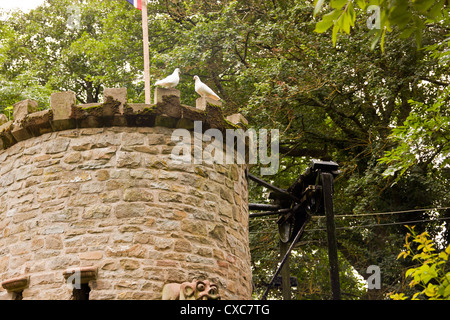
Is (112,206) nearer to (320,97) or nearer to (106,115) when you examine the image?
(106,115)

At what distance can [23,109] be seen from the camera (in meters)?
7.04

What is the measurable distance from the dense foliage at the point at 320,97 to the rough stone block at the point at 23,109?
6697mm

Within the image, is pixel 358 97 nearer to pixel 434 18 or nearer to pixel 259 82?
pixel 259 82

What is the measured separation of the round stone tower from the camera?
6.11m

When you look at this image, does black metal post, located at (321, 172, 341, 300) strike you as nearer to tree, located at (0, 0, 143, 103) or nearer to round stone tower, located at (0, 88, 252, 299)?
round stone tower, located at (0, 88, 252, 299)

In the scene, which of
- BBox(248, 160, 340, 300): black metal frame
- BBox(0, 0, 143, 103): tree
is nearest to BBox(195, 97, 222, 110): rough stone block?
BBox(248, 160, 340, 300): black metal frame

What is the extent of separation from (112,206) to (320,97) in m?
8.77

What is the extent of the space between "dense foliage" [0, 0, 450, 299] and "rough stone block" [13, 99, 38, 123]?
6.70 meters

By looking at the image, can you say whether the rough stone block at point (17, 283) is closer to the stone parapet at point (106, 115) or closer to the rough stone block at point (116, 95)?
the stone parapet at point (106, 115)

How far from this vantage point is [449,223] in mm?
13359

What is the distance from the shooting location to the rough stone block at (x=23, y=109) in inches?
275

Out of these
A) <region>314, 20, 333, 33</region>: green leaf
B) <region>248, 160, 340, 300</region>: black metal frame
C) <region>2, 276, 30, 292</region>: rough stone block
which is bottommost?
<region>2, 276, 30, 292</region>: rough stone block
